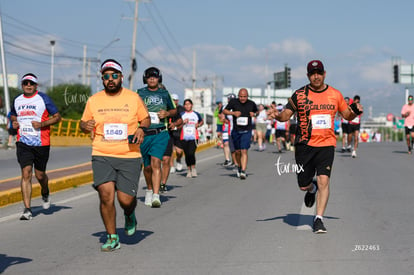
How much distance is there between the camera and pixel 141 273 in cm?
555

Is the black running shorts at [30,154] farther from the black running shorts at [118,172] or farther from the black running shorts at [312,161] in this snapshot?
the black running shorts at [312,161]

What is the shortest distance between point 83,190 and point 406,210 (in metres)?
6.12

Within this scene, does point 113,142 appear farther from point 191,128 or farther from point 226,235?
point 191,128

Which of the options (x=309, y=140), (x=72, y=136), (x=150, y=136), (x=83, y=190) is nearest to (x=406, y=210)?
(x=309, y=140)

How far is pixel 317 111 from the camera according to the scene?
301 inches

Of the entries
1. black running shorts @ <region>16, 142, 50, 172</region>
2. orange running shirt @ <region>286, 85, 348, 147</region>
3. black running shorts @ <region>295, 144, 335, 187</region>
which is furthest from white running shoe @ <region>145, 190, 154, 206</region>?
orange running shirt @ <region>286, 85, 348, 147</region>

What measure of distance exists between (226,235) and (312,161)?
1.28 metres

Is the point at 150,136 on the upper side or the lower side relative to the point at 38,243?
upper

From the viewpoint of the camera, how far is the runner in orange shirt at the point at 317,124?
7641mm

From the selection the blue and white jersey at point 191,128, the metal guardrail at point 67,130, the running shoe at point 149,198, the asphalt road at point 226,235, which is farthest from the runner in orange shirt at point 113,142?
the metal guardrail at point 67,130

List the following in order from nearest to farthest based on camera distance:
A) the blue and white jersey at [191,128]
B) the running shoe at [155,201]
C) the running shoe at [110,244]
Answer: the running shoe at [110,244]
the running shoe at [155,201]
the blue and white jersey at [191,128]

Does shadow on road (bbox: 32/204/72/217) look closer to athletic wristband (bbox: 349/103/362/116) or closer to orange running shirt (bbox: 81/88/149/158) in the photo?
orange running shirt (bbox: 81/88/149/158)

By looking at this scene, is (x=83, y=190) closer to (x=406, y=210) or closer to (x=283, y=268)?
(x=406, y=210)

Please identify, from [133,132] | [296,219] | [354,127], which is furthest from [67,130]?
[133,132]
